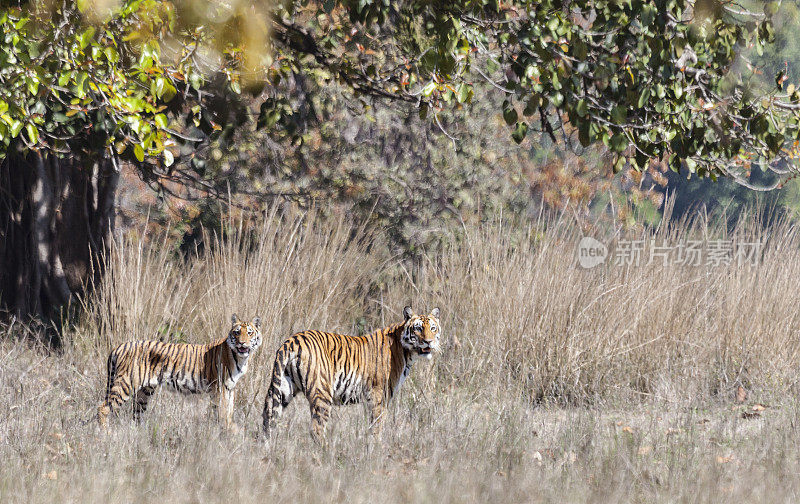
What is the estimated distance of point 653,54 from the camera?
6098 mm

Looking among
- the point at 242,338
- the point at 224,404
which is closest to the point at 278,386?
the point at 242,338

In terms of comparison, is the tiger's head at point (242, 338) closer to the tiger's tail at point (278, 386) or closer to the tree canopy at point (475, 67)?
the tiger's tail at point (278, 386)

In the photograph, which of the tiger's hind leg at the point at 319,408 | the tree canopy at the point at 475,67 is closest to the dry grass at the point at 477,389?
the tiger's hind leg at the point at 319,408

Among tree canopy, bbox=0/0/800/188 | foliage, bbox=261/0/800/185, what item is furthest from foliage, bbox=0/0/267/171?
foliage, bbox=261/0/800/185

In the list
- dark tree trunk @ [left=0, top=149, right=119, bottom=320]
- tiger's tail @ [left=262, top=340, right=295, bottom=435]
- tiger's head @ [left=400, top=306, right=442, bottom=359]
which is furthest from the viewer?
dark tree trunk @ [left=0, top=149, right=119, bottom=320]

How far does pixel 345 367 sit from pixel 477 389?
1.72 meters

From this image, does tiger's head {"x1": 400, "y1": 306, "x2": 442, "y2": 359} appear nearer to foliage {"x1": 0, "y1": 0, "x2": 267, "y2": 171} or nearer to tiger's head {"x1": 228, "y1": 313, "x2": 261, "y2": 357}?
tiger's head {"x1": 228, "y1": 313, "x2": 261, "y2": 357}

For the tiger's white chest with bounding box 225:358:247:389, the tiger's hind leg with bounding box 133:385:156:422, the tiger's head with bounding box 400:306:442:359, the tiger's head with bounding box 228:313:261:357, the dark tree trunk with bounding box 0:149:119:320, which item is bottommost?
the tiger's hind leg with bounding box 133:385:156:422

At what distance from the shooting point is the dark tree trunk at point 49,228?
376 inches

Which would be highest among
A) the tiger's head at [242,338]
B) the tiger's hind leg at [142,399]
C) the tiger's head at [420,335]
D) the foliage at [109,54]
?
the foliage at [109,54]

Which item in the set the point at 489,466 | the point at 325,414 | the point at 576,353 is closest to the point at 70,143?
the point at 325,414

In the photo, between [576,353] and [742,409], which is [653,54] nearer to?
[576,353]

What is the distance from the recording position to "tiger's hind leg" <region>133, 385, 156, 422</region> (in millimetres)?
5914

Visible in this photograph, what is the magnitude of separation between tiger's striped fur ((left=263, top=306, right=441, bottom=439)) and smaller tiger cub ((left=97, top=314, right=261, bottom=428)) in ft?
1.41
